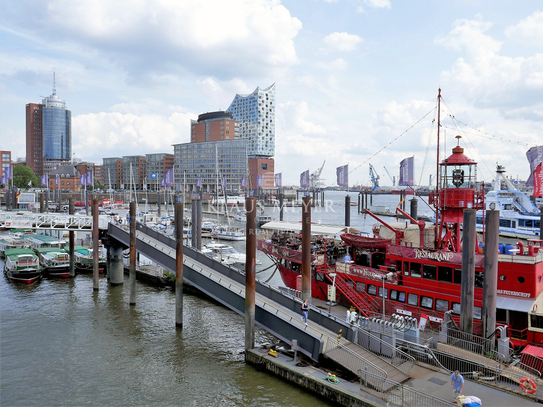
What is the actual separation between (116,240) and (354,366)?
29231 mm

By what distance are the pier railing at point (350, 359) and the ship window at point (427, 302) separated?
6.57m

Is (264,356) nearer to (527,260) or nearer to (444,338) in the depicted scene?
(444,338)

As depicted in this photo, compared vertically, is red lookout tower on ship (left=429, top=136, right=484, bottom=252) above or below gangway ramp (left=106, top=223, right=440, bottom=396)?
above

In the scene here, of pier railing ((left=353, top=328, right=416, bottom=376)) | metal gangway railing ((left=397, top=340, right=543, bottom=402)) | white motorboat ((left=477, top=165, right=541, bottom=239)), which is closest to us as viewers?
metal gangway railing ((left=397, top=340, right=543, bottom=402))

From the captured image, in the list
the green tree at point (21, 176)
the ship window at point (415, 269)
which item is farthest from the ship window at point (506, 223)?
the green tree at point (21, 176)

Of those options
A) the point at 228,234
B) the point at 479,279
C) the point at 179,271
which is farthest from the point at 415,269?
the point at 228,234

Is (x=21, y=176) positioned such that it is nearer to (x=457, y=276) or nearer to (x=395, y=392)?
(x=457, y=276)

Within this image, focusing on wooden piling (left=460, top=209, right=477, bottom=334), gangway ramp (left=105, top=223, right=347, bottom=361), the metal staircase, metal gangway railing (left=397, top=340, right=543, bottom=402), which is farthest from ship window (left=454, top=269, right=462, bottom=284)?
gangway ramp (left=105, top=223, right=347, bottom=361)

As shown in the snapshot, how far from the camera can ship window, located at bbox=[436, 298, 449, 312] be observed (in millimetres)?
22353

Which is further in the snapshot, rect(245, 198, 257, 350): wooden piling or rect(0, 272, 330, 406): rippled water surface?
rect(245, 198, 257, 350): wooden piling

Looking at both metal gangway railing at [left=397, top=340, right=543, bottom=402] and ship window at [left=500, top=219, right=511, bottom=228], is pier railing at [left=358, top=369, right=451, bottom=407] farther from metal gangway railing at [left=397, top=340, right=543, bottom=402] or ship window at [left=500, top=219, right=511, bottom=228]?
ship window at [left=500, top=219, right=511, bottom=228]

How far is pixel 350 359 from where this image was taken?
61.2 ft

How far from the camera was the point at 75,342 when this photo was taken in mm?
25516

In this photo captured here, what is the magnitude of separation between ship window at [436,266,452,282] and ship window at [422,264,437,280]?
26 centimetres
